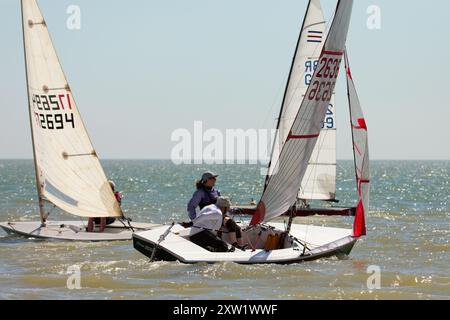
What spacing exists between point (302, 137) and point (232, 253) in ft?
6.90

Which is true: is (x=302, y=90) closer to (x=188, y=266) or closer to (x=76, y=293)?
(x=188, y=266)

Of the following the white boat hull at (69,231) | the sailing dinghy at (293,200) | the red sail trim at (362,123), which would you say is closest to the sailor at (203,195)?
the sailing dinghy at (293,200)

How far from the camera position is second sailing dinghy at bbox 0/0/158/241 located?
672 inches

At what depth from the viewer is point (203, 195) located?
13.1 meters

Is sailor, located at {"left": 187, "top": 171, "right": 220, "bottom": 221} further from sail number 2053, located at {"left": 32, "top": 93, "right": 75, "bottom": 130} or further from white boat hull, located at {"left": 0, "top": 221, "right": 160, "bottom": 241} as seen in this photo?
sail number 2053, located at {"left": 32, "top": 93, "right": 75, "bottom": 130}

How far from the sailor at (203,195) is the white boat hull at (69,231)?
332cm

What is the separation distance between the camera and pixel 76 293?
10797mm

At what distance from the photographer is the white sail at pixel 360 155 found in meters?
13.5

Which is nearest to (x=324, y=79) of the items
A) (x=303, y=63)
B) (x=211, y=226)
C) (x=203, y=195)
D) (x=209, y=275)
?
(x=203, y=195)

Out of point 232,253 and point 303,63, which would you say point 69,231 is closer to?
point 232,253

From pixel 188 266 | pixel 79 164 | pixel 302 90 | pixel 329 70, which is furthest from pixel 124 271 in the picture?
pixel 302 90

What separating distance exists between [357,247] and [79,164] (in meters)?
5.61

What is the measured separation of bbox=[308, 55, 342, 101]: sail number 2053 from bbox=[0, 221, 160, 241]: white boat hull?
199 inches
